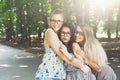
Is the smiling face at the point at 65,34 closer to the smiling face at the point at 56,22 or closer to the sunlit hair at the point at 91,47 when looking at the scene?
the smiling face at the point at 56,22

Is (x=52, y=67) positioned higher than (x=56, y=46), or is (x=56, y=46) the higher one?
(x=56, y=46)

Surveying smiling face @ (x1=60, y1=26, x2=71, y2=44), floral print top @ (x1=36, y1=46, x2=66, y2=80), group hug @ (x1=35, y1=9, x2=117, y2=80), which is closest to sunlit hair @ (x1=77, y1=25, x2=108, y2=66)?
group hug @ (x1=35, y1=9, x2=117, y2=80)

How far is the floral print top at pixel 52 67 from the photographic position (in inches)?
192

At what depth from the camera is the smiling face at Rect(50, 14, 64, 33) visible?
4.86 metres

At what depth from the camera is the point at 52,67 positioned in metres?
4.87

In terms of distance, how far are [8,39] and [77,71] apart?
48.3 meters

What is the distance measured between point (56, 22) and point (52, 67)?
54cm

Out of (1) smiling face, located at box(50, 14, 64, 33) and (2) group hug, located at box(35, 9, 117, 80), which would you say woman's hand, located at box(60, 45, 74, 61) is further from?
(1) smiling face, located at box(50, 14, 64, 33)

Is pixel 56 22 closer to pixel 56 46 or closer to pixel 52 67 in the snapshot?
pixel 56 46

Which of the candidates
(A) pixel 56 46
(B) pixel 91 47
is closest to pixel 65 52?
(A) pixel 56 46

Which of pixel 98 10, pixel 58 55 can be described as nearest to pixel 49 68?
pixel 58 55

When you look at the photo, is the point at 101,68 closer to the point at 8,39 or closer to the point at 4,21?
the point at 4,21

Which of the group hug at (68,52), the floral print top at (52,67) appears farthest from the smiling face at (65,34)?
the floral print top at (52,67)

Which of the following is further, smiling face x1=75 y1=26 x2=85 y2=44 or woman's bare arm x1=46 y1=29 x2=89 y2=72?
smiling face x1=75 y1=26 x2=85 y2=44
